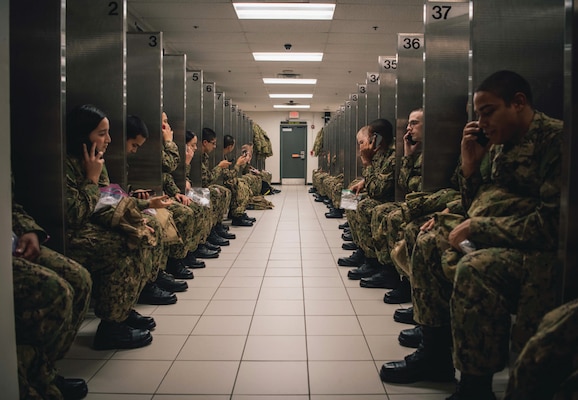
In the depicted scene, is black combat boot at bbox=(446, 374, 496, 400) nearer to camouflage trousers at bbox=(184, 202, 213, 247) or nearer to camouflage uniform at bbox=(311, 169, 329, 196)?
camouflage trousers at bbox=(184, 202, 213, 247)

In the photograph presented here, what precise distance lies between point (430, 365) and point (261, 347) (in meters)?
0.87

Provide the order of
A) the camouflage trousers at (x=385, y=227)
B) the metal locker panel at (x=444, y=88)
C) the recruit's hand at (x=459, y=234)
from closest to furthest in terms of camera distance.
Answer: the recruit's hand at (x=459, y=234), the metal locker panel at (x=444, y=88), the camouflage trousers at (x=385, y=227)

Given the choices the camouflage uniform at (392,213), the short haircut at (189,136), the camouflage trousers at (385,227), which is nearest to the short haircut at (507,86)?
the camouflage uniform at (392,213)

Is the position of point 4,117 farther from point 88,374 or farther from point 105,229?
point 88,374

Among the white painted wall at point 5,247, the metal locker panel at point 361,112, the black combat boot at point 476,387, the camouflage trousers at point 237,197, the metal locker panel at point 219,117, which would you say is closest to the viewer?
the white painted wall at point 5,247

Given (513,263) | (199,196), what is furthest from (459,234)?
(199,196)

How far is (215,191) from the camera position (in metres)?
5.73

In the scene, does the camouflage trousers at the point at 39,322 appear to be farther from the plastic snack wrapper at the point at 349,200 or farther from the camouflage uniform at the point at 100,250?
the plastic snack wrapper at the point at 349,200

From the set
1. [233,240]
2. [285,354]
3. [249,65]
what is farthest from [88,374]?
[249,65]

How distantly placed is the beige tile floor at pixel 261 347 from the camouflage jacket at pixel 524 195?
749 mm

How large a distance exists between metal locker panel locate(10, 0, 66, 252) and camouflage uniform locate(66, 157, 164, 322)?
0.73ft

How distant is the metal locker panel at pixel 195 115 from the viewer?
521 centimetres

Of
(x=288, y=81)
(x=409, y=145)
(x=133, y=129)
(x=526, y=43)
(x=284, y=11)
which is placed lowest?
(x=409, y=145)

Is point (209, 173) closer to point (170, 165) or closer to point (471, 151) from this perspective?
point (170, 165)
